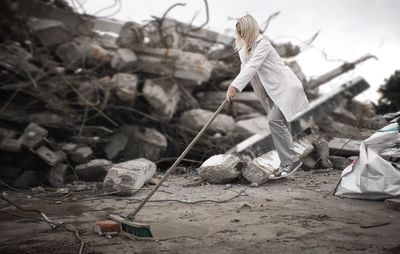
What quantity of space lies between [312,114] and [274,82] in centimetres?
205

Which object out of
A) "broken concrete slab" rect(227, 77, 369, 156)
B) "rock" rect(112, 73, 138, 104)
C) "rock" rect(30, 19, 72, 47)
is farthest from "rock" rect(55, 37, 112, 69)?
"broken concrete slab" rect(227, 77, 369, 156)

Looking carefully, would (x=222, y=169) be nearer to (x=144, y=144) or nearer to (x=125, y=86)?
(x=144, y=144)

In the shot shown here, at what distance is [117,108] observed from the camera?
20.1 feet

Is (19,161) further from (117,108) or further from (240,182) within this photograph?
(240,182)

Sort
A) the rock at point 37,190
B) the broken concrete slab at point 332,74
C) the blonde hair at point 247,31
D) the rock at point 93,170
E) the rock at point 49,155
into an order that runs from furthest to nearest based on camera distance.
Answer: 1. the broken concrete slab at point 332,74
2. the rock at point 49,155
3. the rock at point 93,170
4. the rock at point 37,190
5. the blonde hair at point 247,31

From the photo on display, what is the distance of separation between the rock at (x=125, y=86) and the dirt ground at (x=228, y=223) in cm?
210

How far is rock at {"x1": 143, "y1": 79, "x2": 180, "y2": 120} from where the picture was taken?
5.94m

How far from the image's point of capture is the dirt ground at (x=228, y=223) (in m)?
2.38

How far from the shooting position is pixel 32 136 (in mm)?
5016

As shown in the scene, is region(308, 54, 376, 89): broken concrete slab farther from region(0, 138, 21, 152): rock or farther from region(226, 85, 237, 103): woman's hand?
region(0, 138, 21, 152): rock

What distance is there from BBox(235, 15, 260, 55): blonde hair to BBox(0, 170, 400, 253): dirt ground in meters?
1.55

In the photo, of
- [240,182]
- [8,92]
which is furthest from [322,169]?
[8,92]

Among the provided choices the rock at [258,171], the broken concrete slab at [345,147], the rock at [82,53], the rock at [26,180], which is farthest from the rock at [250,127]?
the rock at [26,180]

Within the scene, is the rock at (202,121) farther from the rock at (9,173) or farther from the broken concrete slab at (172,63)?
the rock at (9,173)
